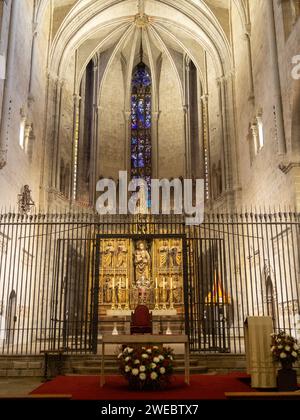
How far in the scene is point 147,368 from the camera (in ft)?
22.9

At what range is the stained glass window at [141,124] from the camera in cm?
2608

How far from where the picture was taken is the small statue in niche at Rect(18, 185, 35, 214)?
53.7 feet

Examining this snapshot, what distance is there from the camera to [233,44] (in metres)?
21.3

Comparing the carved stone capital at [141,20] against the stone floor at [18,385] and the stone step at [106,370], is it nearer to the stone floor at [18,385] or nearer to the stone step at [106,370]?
the stone step at [106,370]

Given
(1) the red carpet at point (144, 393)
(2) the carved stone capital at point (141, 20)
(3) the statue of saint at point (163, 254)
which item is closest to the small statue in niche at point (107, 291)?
(3) the statue of saint at point (163, 254)

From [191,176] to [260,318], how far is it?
1751 cm

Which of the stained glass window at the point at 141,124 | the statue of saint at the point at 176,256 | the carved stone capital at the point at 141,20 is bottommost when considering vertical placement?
the statue of saint at the point at 176,256

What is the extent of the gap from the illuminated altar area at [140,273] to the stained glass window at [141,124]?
279 inches

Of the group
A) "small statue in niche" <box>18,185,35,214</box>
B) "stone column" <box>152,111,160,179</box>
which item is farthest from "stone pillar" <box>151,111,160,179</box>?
"small statue in niche" <box>18,185,35,214</box>

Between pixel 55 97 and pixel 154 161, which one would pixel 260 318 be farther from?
pixel 154 161

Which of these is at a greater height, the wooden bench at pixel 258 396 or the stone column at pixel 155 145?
the stone column at pixel 155 145

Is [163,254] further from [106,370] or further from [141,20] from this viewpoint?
[141,20]

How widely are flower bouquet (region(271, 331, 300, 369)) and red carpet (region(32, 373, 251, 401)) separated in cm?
68
